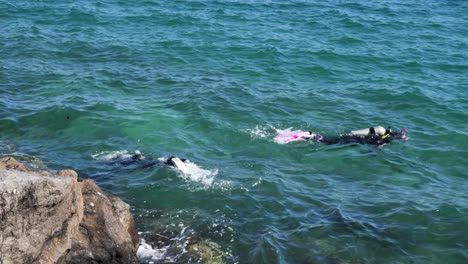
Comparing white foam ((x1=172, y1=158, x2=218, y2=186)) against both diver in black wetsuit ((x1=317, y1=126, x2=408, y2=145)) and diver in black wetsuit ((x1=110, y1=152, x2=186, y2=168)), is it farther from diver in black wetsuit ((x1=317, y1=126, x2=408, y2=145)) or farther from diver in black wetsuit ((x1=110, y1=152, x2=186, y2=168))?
diver in black wetsuit ((x1=317, y1=126, x2=408, y2=145))

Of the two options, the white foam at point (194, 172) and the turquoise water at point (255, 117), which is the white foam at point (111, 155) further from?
the white foam at point (194, 172)

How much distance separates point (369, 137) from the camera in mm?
18891

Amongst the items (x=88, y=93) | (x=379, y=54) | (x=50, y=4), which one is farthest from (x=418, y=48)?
(x=50, y=4)

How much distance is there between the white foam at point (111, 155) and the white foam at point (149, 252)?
5.50 metres

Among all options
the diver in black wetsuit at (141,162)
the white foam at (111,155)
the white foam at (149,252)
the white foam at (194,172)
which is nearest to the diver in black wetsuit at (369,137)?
the white foam at (194,172)

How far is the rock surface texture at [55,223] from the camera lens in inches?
342

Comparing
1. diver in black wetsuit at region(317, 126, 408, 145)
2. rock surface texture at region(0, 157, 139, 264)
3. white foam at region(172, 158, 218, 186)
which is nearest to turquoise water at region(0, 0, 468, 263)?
white foam at region(172, 158, 218, 186)

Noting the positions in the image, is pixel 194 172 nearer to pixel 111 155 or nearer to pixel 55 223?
pixel 111 155

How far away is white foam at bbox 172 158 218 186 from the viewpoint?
1593 centimetres

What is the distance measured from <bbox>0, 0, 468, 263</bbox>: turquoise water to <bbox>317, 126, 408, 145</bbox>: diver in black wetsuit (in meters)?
0.35

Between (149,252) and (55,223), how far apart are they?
9.96 ft

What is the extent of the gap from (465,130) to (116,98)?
13924 millimetres

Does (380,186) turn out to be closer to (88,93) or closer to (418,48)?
(88,93)

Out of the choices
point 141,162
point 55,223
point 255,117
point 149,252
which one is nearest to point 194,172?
point 141,162
